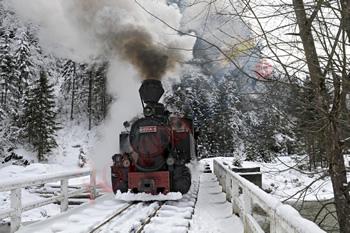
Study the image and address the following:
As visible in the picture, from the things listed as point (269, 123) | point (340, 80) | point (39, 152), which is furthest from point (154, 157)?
point (39, 152)

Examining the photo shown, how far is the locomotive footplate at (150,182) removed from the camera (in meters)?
10.9

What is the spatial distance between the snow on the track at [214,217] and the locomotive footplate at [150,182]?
3.30 feet

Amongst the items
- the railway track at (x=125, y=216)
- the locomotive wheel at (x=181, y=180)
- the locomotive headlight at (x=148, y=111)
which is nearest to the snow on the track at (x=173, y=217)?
the railway track at (x=125, y=216)

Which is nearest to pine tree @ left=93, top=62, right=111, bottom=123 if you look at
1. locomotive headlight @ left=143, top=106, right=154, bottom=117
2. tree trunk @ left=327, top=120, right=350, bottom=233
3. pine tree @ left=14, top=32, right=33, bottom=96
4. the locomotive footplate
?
pine tree @ left=14, top=32, right=33, bottom=96

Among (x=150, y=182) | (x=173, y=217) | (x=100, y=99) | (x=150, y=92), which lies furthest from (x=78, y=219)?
(x=100, y=99)

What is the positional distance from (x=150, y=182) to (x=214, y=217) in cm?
267

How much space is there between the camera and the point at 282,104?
3857mm

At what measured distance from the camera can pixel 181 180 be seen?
11.0m

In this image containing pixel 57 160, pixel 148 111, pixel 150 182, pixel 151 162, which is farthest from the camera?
pixel 57 160

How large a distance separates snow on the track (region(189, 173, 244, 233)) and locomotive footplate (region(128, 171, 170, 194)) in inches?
39.6

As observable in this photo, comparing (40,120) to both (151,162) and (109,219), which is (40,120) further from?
(109,219)

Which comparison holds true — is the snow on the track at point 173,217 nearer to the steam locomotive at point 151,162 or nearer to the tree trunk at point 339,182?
the steam locomotive at point 151,162

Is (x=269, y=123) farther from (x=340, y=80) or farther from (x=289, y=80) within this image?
(x=340, y=80)

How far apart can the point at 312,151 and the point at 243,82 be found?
116 centimetres
